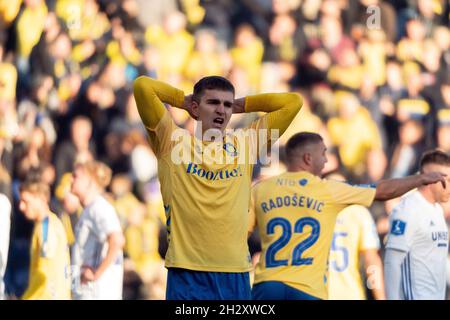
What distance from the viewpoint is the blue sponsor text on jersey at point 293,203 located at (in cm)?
659

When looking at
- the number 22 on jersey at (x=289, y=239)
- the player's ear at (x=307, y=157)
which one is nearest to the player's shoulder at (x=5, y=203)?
the number 22 on jersey at (x=289, y=239)

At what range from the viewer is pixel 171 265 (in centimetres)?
524

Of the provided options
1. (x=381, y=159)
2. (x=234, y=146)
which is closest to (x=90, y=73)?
(x=381, y=159)

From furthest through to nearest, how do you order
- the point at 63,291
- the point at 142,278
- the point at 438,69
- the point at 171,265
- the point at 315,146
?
the point at 438,69 < the point at 142,278 < the point at 63,291 < the point at 315,146 < the point at 171,265

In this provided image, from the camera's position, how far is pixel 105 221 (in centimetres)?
902

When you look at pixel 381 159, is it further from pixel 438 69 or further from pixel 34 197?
pixel 34 197

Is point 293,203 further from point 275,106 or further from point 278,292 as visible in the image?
point 275,106

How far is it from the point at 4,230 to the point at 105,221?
35.8 inches

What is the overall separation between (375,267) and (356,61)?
2076 mm

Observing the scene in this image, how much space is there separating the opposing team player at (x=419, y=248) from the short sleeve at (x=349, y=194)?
1082mm

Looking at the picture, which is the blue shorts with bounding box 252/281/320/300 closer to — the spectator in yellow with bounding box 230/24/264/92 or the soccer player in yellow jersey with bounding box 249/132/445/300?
the soccer player in yellow jersey with bounding box 249/132/445/300

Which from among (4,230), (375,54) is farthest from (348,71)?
(4,230)

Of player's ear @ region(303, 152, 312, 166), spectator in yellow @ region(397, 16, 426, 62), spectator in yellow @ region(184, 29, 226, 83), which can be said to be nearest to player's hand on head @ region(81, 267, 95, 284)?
spectator in yellow @ region(184, 29, 226, 83)

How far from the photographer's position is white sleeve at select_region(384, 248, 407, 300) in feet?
24.1
